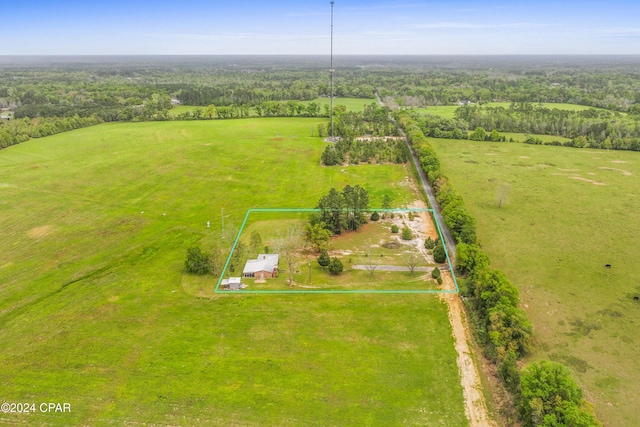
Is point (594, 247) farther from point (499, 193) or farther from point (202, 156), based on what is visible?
point (202, 156)

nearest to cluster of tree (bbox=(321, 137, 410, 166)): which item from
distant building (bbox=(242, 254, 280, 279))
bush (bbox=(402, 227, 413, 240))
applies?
bush (bbox=(402, 227, 413, 240))

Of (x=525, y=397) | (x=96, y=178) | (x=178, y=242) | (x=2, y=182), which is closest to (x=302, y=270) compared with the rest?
(x=178, y=242)

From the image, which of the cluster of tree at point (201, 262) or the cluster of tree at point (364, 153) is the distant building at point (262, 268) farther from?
the cluster of tree at point (364, 153)

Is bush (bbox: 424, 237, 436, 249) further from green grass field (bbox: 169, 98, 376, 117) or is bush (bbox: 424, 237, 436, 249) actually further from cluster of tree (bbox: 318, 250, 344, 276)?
green grass field (bbox: 169, 98, 376, 117)

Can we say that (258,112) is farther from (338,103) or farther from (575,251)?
(575,251)

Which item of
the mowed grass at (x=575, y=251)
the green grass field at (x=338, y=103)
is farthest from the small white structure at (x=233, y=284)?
the green grass field at (x=338, y=103)

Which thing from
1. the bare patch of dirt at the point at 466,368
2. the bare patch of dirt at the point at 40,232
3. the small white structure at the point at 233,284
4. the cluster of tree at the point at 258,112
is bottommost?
the bare patch of dirt at the point at 466,368
